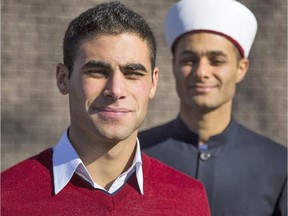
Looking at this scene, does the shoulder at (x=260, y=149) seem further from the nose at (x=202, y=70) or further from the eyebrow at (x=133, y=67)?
the eyebrow at (x=133, y=67)

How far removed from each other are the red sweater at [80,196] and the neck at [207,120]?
93 cm

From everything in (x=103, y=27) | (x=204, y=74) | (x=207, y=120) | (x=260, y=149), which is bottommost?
(x=260, y=149)

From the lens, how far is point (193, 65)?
14.1 ft

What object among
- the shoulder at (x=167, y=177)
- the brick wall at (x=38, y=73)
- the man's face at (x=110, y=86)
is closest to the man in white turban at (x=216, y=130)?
the shoulder at (x=167, y=177)

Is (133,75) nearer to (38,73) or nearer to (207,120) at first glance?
(207,120)

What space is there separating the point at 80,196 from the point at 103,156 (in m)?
0.15

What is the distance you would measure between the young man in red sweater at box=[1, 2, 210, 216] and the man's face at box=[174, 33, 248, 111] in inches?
34.8

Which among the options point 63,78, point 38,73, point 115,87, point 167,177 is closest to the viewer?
point 115,87

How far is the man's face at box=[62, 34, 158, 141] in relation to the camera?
3.14 metres

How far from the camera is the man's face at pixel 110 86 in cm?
314

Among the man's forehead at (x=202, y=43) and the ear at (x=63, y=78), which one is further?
the man's forehead at (x=202, y=43)

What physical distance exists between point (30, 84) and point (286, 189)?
12.4ft

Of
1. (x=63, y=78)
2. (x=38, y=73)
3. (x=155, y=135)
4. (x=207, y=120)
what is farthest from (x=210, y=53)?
(x=38, y=73)

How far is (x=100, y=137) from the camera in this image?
3.19 m
